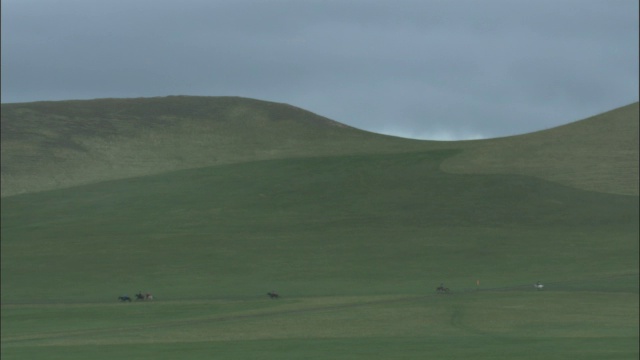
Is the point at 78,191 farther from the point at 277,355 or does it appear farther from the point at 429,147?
the point at 277,355

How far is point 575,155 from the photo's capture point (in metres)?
80.0

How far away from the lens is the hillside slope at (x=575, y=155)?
73.8m

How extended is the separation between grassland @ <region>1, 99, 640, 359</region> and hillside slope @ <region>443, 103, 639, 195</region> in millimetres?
614

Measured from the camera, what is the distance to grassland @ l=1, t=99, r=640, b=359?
3619cm

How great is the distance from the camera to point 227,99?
104938 mm

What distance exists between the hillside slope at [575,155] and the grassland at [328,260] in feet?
Answer: 2.01

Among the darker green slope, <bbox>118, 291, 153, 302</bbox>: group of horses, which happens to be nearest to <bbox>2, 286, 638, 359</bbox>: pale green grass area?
<bbox>118, 291, 153, 302</bbox>: group of horses

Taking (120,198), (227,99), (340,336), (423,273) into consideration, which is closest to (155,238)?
(120,198)

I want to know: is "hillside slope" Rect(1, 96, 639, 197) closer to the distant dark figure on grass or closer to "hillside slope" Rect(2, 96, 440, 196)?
"hillside slope" Rect(2, 96, 440, 196)

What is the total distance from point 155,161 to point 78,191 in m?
10.1

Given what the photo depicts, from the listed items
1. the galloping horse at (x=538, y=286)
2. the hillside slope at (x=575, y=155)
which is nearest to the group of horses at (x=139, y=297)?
the galloping horse at (x=538, y=286)

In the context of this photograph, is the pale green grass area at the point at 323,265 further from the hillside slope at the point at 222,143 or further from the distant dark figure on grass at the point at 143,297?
the hillside slope at the point at 222,143

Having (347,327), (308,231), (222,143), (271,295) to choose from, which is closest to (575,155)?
(308,231)

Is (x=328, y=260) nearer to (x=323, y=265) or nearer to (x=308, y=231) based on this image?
(x=323, y=265)
